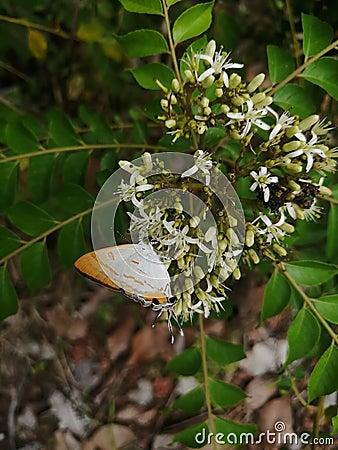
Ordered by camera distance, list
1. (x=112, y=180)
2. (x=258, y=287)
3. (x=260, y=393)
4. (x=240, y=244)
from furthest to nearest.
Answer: (x=258, y=287)
(x=260, y=393)
(x=112, y=180)
(x=240, y=244)

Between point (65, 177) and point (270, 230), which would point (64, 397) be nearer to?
point (65, 177)

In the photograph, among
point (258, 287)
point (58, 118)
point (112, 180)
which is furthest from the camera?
point (258, 287)

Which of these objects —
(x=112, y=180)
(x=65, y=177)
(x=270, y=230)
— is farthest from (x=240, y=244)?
(x=65, y=177)

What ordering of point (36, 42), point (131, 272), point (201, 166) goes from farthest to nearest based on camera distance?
point (36, 42), point (201, 166), point (131, 272)

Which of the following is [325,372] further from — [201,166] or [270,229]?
[201,166]

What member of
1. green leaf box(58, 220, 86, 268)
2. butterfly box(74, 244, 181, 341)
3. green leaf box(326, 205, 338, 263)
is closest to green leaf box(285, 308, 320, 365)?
green leaf box(326, 205, 338, 263)

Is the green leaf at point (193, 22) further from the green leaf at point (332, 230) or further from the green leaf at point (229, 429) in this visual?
the green leaf at point (229, 429)

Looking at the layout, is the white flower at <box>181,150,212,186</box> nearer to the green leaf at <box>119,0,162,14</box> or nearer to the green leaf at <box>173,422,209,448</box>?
the green leaf at <box>119,0,162,14</box>

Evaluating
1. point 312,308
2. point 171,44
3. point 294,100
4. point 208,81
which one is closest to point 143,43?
point 171,44
